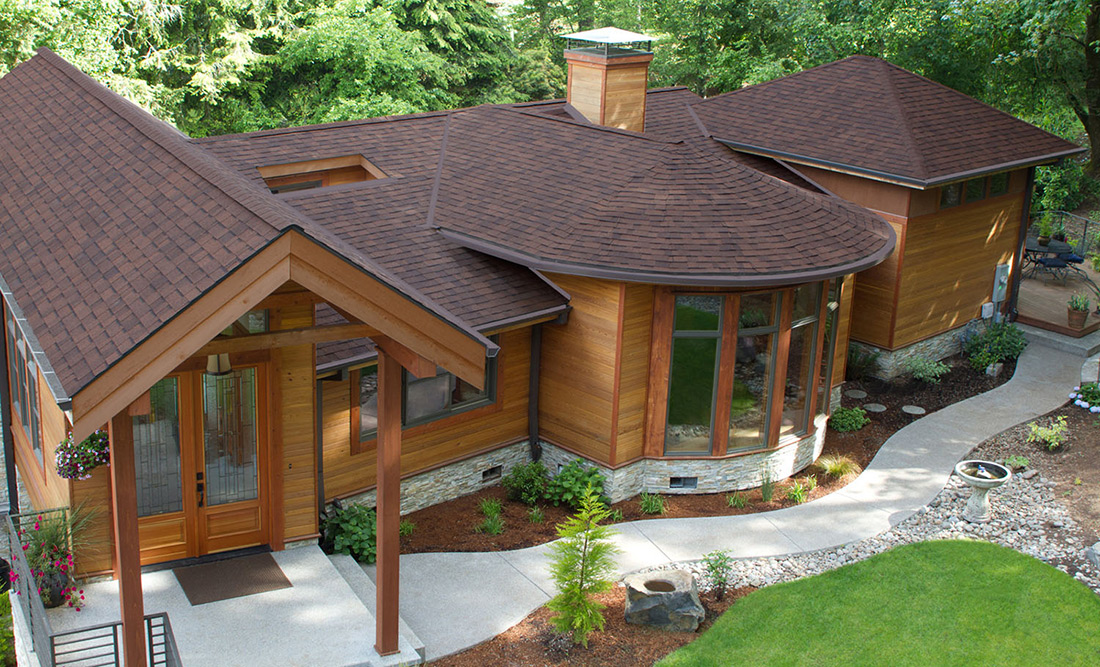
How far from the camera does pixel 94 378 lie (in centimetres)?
675

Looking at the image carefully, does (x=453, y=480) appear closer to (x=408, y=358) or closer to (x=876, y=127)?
(x=408, y=358)

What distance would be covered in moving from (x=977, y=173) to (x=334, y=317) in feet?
35.1

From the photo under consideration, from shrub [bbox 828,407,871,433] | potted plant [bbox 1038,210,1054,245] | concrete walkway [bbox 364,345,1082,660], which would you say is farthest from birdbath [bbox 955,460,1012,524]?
potted plant [bbox 1038,210,1054,245]

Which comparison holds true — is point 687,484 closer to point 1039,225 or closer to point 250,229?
point 250,229

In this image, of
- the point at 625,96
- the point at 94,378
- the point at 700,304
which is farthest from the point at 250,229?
the point at 625,96

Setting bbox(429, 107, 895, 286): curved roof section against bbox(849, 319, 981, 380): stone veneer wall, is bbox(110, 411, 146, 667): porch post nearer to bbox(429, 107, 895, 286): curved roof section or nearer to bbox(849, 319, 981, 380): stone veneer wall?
bbox(429, 107, 895, 286): curved roof section

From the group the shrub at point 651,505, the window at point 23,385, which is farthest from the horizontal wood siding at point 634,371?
the window at point 23,385

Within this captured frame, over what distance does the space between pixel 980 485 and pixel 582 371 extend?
195 inches

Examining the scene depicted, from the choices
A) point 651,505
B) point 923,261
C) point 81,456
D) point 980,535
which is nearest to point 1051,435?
point 980,535

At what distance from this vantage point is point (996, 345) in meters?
18.2

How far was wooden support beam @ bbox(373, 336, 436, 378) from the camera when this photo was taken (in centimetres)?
827

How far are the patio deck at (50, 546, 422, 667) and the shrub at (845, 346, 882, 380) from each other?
1006 cm

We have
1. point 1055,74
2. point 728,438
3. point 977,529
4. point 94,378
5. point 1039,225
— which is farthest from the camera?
point 1055,74

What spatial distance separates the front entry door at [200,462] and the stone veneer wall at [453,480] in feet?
5.52
